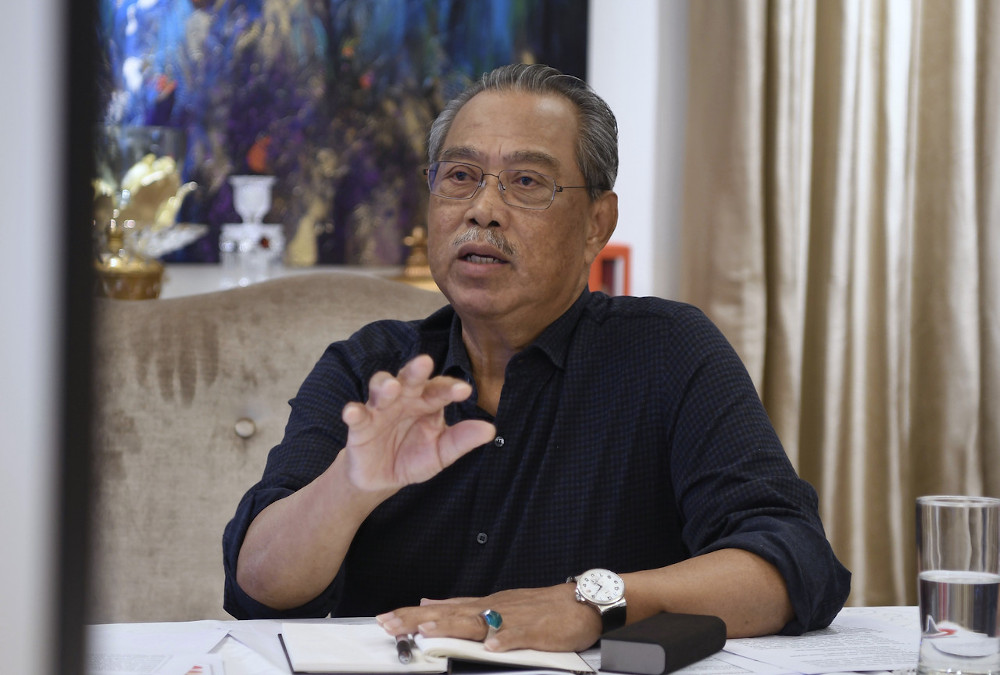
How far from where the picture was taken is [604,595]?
986 millimetres

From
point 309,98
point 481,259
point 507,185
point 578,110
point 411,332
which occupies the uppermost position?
point 309,98

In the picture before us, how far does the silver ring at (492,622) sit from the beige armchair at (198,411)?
0.87 m

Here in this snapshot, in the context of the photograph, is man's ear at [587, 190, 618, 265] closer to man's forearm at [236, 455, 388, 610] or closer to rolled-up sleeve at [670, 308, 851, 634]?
rolled-up sleeve at [670, 308, 851, 634]

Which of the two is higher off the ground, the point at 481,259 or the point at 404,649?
the point at 481,259

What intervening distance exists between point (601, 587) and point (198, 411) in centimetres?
93

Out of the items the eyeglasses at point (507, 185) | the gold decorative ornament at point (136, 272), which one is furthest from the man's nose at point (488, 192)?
the gold decorative ornament at point (136, 272)

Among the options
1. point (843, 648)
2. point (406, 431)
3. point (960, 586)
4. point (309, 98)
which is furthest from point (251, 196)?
point (960, 586)

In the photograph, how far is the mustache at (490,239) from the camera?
1424 mm

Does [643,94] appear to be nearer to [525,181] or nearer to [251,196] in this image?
[251,196]

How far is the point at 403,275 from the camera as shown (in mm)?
2750

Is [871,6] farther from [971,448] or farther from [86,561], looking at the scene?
[86,561]

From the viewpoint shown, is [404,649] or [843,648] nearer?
[404,649]

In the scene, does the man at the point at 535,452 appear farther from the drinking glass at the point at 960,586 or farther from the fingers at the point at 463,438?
the drinking glass at the point at 960,586

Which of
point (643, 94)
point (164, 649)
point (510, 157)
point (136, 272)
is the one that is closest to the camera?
point (164, 649)
